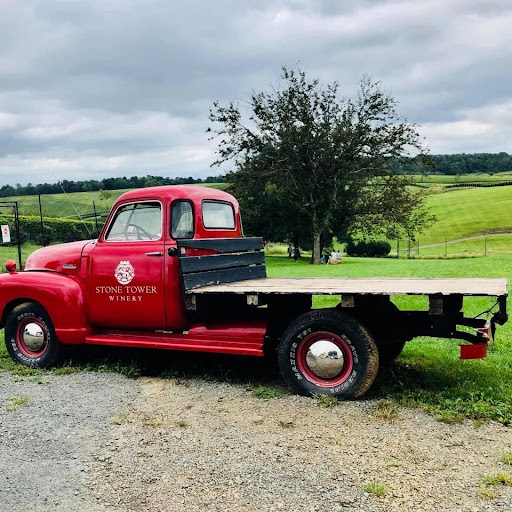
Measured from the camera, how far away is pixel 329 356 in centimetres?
543

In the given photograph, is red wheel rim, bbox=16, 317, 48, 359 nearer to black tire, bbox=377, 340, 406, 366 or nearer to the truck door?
the truck door

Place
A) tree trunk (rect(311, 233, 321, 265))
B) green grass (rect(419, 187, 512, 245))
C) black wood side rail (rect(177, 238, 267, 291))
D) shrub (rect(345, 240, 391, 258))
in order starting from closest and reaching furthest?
black wood side rail (rect(177, 238, 267, 291)) < tree trunk (rect(311, 233, 321, 265)) < shrub (rect(345, 240, 391, 258)) < green grass (rect(419, 187, 512, 245))

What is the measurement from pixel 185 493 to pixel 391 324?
9.46 ft

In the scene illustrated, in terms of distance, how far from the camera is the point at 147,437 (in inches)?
181

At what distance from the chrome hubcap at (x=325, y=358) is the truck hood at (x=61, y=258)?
10.4 feet

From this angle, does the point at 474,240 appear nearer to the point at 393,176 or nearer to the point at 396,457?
the point at 393,176

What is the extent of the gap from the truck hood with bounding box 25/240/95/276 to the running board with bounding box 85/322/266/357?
1089 millimetres

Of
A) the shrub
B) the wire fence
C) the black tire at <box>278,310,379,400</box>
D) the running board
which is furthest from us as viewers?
the shrub

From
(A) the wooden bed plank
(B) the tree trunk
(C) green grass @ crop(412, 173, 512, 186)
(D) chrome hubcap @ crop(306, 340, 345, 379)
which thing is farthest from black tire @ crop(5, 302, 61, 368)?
(C) green grass @ crop(412, 173, 512, 186)

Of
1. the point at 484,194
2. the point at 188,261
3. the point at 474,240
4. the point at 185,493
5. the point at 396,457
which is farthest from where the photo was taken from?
the point at 484,194

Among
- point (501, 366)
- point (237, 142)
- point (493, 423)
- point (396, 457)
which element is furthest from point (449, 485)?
point (237, 142)

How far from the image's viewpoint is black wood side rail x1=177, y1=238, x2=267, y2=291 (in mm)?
6207

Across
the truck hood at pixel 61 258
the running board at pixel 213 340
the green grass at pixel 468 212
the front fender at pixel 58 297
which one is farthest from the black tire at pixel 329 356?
the green grass at pixel 468 212

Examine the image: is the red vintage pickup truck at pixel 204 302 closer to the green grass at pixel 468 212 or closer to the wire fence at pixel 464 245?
the wire fence at pixel 464 245
